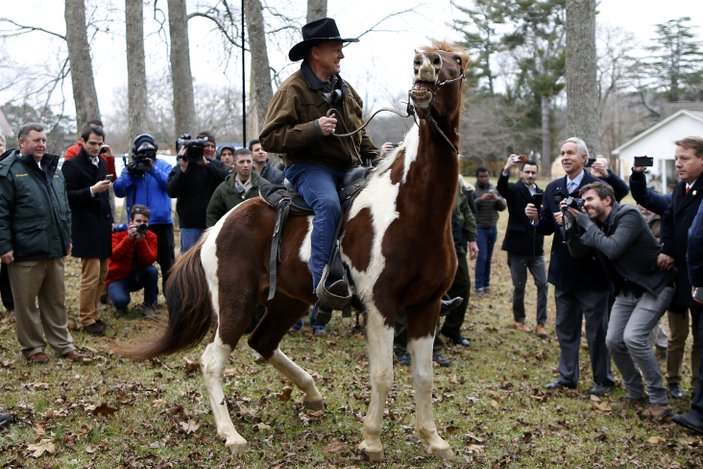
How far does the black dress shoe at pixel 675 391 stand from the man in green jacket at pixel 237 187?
5439mm

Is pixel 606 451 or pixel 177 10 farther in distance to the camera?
pixel 177 10

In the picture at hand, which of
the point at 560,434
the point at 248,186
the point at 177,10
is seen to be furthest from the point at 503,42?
the point at 560,434

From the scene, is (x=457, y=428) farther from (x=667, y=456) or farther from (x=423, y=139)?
(x=423, y=139)

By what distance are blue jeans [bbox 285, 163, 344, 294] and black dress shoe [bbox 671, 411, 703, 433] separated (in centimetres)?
367

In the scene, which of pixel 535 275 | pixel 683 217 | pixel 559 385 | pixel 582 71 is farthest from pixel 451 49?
pixel 582 71

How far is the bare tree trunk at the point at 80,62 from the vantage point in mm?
17016

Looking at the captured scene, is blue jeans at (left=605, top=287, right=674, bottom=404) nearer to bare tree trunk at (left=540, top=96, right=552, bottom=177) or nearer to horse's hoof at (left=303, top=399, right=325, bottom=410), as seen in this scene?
horse's hoof at (left=303, top=399, right=325, bottom=410)

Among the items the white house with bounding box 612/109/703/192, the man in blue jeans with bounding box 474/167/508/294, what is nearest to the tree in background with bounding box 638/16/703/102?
the white house with bounding box 612/109/703/192

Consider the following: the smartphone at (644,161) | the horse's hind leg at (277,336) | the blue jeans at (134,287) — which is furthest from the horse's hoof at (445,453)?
the blue jeans at (134,287)

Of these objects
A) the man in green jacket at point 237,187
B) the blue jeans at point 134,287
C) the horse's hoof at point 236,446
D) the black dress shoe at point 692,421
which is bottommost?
the black dress shoe at point 692,421

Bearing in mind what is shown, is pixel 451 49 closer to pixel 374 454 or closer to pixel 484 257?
pixel 374 454

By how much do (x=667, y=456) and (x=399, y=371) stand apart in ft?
9.86

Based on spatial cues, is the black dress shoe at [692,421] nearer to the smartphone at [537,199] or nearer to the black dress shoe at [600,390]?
the black dress shoe at [600,390]

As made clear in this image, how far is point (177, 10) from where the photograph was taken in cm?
1747
